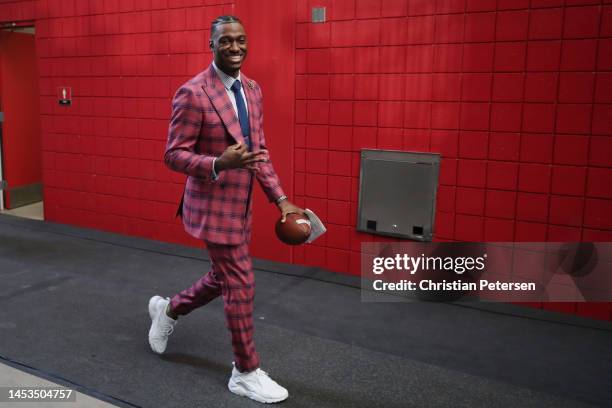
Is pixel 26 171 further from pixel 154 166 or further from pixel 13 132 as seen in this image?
pixel 154 166

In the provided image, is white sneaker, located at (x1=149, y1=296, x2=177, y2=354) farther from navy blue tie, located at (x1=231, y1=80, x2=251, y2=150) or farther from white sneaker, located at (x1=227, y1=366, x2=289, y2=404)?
navy blue tie, located at (x1=231, y1=80, x2=251, y2=150)

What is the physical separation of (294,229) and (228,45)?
74 cm

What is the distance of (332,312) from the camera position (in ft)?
11.3

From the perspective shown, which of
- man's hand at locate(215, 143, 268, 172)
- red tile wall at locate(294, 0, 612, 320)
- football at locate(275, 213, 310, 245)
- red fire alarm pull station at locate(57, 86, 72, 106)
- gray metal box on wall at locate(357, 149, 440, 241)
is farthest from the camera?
red fire alarm pull station at locate(57, 86, 72, 106)

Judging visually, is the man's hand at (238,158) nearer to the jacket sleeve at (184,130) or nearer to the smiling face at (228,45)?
the jacket sleeve at (184,130)

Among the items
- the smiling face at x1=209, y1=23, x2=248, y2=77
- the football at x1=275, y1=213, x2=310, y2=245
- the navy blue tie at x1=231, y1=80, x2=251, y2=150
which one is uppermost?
the smiling face at x1=209, y1=23, x2=248, y2=77

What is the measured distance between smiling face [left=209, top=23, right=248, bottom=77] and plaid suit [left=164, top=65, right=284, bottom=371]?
0.07 metres

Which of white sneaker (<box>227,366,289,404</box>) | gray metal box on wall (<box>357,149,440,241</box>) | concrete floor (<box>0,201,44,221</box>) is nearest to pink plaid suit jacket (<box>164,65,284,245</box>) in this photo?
white sneaker (<box>227,366,289,404</box>)

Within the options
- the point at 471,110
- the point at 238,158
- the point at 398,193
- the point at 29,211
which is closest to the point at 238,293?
the point at 238,158

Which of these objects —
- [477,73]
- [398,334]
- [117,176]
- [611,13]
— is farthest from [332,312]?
[117,176]

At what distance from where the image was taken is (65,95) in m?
5.31

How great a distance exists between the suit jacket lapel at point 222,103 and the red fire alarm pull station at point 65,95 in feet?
11.3

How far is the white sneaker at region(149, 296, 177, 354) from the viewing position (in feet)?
9.19

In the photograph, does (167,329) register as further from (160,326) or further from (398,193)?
(398,193)
